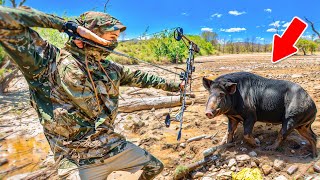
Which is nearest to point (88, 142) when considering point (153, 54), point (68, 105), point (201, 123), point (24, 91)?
point (68, 105)

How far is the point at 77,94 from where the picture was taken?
118 inches

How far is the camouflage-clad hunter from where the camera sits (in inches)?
114

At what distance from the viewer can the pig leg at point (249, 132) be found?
5.31 m

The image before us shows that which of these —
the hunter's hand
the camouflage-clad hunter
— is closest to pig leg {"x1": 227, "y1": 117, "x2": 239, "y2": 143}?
the camouflage-clad hunter

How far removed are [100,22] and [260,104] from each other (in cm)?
356

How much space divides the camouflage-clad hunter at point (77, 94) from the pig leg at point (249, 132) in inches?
105

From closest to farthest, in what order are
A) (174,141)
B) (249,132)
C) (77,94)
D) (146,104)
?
(77,94) → (249,132) → (174,141) → (146,104)

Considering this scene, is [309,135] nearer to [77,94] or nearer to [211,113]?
[211,113]

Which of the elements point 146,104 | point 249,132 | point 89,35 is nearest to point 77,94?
point 89,35

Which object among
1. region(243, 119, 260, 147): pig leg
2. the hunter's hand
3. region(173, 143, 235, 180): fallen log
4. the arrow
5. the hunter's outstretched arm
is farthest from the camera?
the arrow

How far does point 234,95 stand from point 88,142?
3.11 metres

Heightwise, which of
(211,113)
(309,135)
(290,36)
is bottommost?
(309,135)

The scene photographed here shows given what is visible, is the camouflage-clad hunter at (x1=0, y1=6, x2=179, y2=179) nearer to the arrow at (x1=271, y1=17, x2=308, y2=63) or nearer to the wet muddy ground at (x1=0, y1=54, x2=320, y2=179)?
the wet muddy ground at (x1=0, y1=54, x2=320, y2=179)

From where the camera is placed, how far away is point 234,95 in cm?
547
